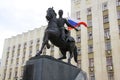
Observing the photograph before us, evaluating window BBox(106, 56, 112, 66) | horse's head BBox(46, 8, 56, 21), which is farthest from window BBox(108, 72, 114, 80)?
horse's head BBox(46, 8, 56, 21)

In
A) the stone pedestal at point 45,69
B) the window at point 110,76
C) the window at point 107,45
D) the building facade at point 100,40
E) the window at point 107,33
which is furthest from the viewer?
the window at point 107,33

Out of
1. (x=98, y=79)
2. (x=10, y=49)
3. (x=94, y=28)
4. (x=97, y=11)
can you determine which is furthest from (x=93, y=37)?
(x=10, y=49)

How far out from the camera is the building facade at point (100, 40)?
28.1 meters

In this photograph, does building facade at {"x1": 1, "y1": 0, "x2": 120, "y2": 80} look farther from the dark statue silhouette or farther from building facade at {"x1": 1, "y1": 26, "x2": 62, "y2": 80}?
the dark statue silhouette

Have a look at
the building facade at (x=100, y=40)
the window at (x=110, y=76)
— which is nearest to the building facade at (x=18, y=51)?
the building facade at (x=100, y=40)

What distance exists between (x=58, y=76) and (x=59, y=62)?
1.76ft

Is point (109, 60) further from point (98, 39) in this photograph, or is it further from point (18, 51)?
point (18, 51)

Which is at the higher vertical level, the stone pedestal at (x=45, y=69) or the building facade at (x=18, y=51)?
the building facade at (x=18, y=51)

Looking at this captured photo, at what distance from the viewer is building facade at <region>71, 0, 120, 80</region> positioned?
2808 centimetres

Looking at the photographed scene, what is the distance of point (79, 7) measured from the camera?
35.9m

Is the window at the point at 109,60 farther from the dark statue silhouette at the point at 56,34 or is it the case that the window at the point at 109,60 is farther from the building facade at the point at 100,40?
the dark statue silhouette at the point at 56,34

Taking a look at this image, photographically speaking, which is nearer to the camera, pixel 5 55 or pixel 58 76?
pixel 58 76

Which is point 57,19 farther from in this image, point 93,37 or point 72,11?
point 72,11

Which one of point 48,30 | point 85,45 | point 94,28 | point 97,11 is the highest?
point 97,11
